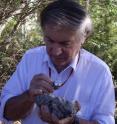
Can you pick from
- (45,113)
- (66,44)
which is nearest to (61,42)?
(66,44)

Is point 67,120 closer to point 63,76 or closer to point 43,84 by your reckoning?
point 43,84

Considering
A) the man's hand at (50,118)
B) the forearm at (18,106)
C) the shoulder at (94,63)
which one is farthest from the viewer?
the shoulder at (94,63)

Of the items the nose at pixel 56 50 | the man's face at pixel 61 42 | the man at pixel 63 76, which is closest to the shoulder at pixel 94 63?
the man at pixel 63 76

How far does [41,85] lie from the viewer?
2748 millimetres

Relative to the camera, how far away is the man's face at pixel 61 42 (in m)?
2.78

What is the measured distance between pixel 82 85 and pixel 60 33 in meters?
0.41

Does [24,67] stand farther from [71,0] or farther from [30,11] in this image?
[30,11]

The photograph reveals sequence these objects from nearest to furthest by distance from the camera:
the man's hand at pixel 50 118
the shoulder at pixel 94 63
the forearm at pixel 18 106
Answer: the man's hand at pixel 50 118 → the forearm at pixel 18 106 → the shoulder at pixel 94 63

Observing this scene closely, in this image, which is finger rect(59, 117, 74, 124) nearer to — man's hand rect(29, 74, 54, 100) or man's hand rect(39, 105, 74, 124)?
man's hand rect(39, 105, 74, 124)

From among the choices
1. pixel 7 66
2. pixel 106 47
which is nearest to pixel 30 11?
pixel 7 66

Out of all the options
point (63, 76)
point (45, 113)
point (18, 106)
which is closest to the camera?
point (45, 113)

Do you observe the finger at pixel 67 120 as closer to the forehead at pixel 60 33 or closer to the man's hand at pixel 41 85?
the man's hand at pixel 41 85

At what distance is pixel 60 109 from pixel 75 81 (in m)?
0.33

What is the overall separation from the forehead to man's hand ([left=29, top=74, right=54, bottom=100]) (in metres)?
0.24
